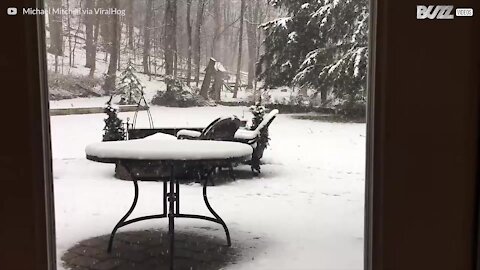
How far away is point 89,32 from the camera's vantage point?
1.94 m

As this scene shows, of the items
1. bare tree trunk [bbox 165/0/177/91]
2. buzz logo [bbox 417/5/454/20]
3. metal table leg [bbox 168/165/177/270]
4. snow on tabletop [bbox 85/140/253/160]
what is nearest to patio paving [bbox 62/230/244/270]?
metal table leg [bbox 168/165/177/270]

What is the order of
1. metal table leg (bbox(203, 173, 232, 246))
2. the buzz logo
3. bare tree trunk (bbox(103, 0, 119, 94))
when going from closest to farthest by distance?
the buzz logo < bare tree trunk (bbox(103, 0, 119, 94)) < metal table leg (bbox(203, 173, 232, 246))

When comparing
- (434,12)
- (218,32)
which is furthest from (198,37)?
(434,12)

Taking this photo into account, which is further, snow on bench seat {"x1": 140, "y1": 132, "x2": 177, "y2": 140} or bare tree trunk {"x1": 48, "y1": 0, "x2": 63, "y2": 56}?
snow on bench seat {"x1": 140, "y1": 132, "x2": 177, "y2": 140}

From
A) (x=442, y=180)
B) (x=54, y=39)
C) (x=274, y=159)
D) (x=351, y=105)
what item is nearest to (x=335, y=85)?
(x=351, y=105)

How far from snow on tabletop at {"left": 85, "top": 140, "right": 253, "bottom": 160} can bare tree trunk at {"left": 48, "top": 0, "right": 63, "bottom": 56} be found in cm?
41

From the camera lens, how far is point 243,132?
2.05 meters

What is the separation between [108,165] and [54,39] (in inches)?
21.9

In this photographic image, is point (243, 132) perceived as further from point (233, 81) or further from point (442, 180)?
point (442, 180)

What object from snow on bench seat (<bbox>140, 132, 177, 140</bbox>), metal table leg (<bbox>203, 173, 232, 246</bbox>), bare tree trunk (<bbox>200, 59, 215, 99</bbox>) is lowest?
metal table leg (<bbox>203, 173, 232, 246</bbox>)

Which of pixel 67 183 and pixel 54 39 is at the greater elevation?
pixel 54 39

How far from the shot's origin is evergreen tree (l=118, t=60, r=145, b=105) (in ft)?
6.51

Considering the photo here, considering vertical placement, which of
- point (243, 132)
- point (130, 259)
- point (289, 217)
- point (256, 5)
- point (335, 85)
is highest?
point (256, 5)

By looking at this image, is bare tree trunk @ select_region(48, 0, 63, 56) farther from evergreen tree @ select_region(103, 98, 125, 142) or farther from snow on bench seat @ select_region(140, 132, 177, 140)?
snow on bench seat @ select_region(140, 132, 177, 140)
